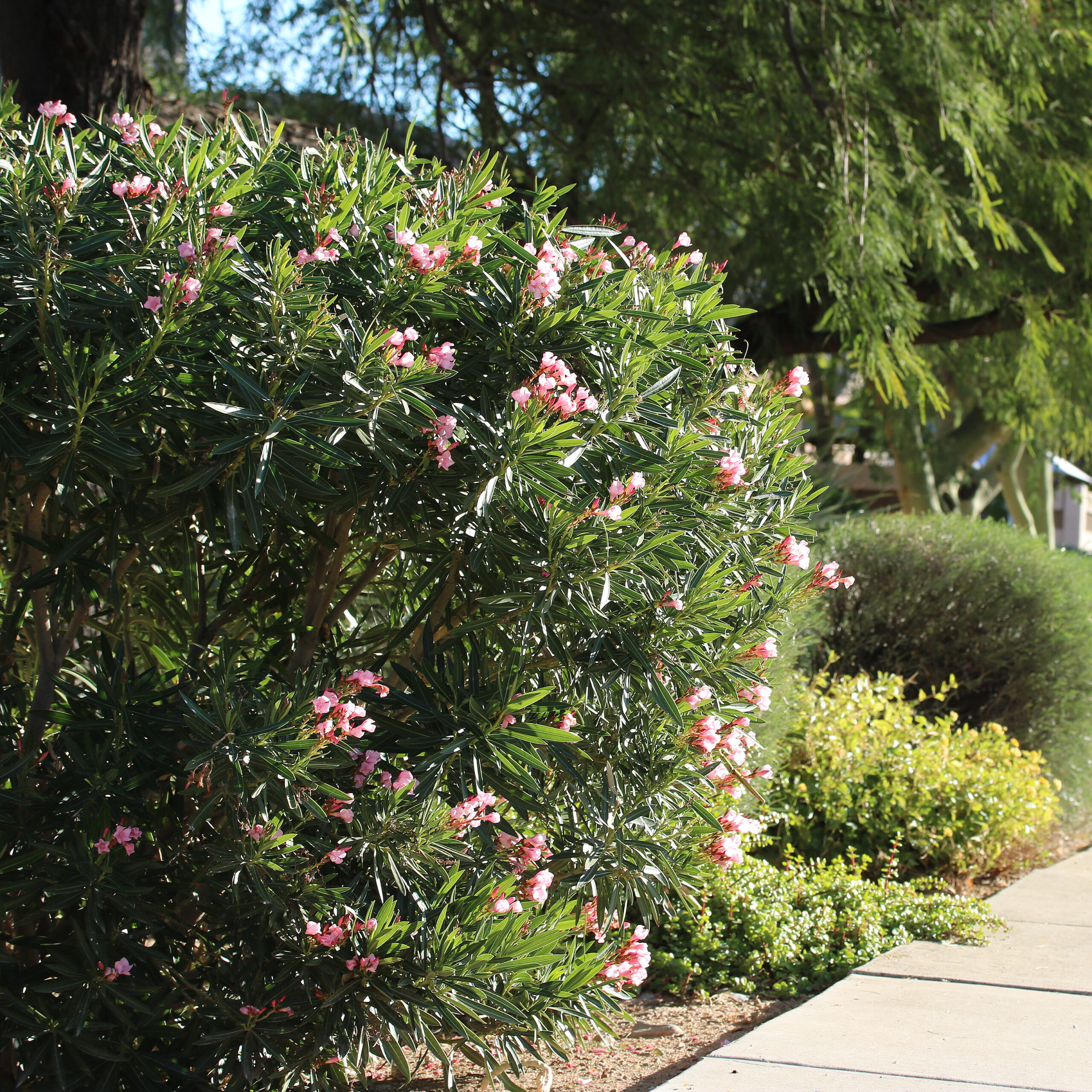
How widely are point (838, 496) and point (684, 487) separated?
31.8 feet

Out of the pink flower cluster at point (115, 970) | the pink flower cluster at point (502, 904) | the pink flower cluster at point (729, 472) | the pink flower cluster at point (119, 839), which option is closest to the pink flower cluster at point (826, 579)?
the pink flower cluster at point (729, 472)

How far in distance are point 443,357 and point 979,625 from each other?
568cm

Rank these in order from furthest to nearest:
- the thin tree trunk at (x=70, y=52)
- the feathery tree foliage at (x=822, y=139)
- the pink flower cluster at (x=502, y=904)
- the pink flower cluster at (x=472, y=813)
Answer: the feathery tree foliage at (x=822, y=139)
the thin tree trunk at (x=70, y=52)
the pink flower cluster at (x=502, y=904)
the pink flower cluster at (x=472, y=813)

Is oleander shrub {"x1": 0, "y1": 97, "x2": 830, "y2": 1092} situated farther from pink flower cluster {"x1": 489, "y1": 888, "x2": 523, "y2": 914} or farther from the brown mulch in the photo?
the brown mulch

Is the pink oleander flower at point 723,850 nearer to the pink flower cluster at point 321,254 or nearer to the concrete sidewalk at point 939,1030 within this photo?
the concrete sidewalk at point 939,1030

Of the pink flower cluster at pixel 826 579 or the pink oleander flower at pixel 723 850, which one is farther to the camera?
the pink oleander flower at pixel 723 850

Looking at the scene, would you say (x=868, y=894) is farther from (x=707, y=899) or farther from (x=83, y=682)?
(x=83, y=682)

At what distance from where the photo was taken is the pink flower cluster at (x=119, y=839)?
2.46 metres

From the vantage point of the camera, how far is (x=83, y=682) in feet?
10.6

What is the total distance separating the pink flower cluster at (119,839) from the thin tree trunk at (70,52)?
13.0 ft

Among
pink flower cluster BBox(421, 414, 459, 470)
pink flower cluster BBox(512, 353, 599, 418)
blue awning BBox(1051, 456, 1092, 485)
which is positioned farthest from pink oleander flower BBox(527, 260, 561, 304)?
blue awning BBox(1051, 456, 1092, 485)

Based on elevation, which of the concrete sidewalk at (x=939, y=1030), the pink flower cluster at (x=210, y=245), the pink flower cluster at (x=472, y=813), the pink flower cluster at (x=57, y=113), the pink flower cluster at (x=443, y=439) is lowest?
the concrete sidewalk at (x=939, y=1030)

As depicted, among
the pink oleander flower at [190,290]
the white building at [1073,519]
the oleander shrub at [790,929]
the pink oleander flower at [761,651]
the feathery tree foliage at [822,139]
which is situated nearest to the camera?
the pink oleander flower at [190,290]

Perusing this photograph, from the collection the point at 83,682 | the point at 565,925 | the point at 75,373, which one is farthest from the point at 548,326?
the point at 83,682
